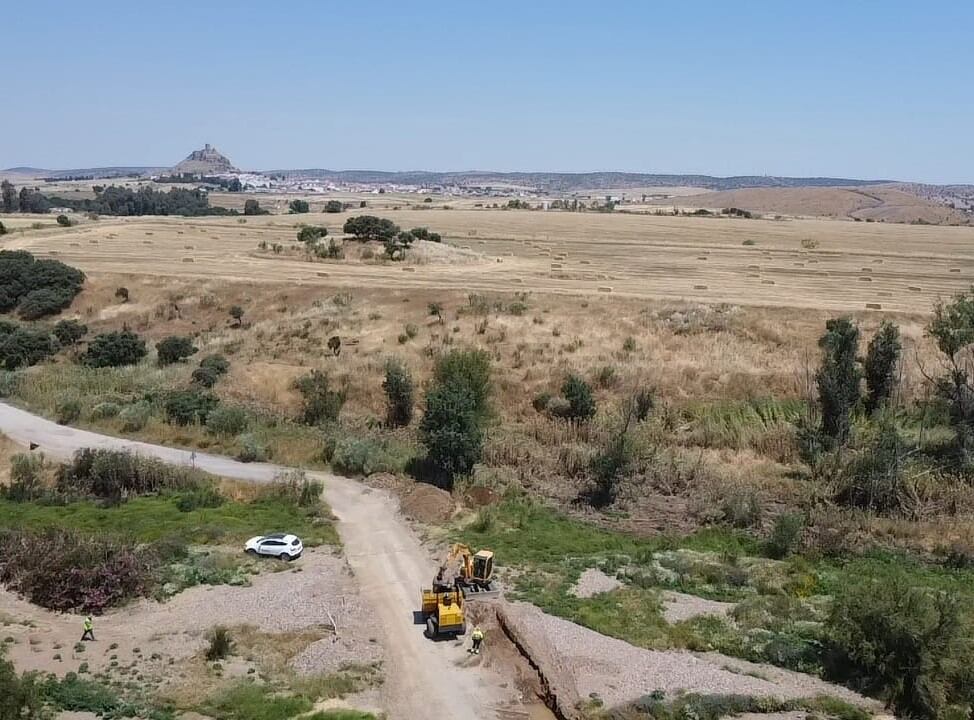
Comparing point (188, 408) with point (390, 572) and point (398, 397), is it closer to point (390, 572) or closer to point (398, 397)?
point (398, 397)

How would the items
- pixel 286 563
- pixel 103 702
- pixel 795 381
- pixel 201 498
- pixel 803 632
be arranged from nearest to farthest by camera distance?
pixel 103 702
pixel 803 632
pixel 286 563
pixel 201 498
pixel 795 381

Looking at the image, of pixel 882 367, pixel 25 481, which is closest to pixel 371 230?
pixel 25 481

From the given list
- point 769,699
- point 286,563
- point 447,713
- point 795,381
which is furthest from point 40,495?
point 795,381

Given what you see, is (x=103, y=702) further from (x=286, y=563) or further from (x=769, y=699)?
(x=769, y=699)

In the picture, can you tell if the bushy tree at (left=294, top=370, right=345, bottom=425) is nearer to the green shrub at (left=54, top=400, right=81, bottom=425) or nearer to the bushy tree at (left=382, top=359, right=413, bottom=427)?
the bushy tree at (left=382, top=359, right=413, bottom=427)

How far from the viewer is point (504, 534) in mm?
34219

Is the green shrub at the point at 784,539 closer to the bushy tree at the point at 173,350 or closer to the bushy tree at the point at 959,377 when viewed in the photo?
the bushy tree at the point at 959,377

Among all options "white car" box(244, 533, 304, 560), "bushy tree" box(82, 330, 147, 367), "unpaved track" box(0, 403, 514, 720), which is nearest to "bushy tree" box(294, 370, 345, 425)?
"unpaved track" box(0, 403, 514, 720)

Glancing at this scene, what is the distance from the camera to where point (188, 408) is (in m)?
45.8

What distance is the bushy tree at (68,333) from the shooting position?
60.9m

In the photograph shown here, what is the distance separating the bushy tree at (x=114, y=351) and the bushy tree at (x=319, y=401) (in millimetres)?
15736

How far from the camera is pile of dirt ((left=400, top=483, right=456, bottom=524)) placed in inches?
1399

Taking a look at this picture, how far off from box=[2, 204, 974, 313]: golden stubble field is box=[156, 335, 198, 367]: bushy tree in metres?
12.9

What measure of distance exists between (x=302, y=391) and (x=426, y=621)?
2414cm
